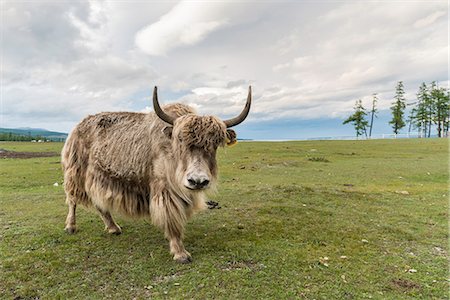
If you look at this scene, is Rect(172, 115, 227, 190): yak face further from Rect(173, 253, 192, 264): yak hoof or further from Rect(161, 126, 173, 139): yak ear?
Rect(173, 253, 192, 264): yak hoof

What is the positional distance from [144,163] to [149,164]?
0.32 ft

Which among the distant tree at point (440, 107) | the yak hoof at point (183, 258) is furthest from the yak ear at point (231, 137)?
the distant tree at point (440, 107)

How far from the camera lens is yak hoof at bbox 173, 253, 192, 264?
14.1 feet

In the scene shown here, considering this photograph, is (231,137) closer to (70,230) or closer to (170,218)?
(170,218)

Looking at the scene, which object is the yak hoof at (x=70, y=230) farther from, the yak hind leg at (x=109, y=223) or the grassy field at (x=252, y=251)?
the yak hind leg at (x=109, y=223)

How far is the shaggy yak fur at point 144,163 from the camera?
436 cm

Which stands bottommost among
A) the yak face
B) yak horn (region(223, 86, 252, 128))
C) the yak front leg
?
the yak front leg

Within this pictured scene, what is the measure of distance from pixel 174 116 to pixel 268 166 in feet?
33.5

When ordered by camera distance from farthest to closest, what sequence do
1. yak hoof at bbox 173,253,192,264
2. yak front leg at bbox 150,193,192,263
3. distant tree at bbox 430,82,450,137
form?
distant tree at bbox 430,82,450,137 → yak front leg at bbox 150,193,192,263 → yak hoof at bbox 173,253,192,264

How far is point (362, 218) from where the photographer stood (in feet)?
20.6

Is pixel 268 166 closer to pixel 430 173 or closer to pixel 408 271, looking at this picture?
pixel 430 173

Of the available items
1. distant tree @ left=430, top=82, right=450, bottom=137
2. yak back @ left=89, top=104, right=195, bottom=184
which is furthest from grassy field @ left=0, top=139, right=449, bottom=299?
distant tree @ left=430, top=82, right=450, bottom=137

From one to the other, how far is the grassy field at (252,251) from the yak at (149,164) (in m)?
0.49

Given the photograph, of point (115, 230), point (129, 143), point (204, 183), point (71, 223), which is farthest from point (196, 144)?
point (71, 223)
